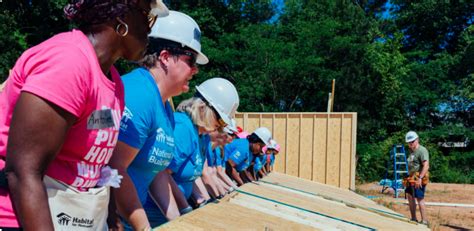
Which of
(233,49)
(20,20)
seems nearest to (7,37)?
(20,20)

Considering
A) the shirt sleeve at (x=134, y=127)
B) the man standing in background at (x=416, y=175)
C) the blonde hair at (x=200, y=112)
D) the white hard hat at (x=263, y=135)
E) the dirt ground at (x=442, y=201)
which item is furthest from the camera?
the dirt ground at (x=442, y=201)

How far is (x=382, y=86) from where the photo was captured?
22.8 metres

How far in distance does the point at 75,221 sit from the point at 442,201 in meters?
14.2

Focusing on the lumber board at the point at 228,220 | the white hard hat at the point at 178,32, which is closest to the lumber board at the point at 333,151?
the lumber board at the point at 228,220

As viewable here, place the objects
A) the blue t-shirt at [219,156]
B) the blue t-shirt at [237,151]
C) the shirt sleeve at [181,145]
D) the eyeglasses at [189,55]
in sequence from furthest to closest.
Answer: the blue t-shirt at [237,151], the blue t-shirt at [219,156], the shirt sleeve at [181,145], the eyeglasses at [189,55]

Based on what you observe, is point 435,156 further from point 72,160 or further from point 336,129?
point 72,160

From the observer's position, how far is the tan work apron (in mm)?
1371

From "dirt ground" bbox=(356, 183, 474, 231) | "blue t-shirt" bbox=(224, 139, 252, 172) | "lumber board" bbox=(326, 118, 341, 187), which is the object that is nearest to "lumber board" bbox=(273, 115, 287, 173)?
"lumber board" bbox=(326, 118, 341, 187)

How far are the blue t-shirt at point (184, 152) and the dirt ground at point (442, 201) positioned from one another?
262 inches

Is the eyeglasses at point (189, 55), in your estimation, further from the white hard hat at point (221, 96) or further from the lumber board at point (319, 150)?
the lumber board at point (319, 150)

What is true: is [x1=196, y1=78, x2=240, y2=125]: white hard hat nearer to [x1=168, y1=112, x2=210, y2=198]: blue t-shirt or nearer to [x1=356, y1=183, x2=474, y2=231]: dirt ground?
[x1=168, y1=112, x2=210, y2=198]: blue t-shirt

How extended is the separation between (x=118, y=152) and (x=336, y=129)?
1153 cm

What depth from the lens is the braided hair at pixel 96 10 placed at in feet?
4.66

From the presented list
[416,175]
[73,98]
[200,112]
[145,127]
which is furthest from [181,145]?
[416,175]
